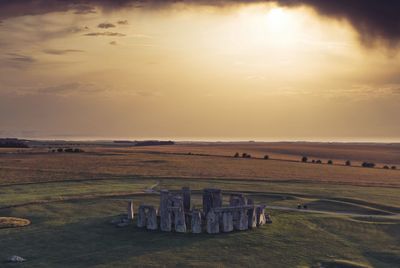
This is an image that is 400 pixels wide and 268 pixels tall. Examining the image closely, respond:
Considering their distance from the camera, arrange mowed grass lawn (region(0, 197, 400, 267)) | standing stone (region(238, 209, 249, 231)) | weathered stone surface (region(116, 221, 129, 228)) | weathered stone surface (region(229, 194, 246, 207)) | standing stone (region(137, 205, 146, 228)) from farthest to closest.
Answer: weathered stone surface (region(229, 194, 246, 207)) → standing stone (region(137, 205, 146, 228)) → weathered stone surface (region(116, 221, 129, 228)) → standing stone (region(238, 209, 249, 231)) → mowed grass lawn (region(0, 197, 400, 267))

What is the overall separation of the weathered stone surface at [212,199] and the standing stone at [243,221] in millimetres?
2712

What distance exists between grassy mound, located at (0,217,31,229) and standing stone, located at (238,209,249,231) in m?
13.1

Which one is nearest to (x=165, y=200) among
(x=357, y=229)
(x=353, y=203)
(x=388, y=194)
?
(x=357, y=229)

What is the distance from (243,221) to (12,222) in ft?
46.6

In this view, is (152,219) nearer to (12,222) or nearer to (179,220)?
(179,220)

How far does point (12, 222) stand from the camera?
31109 millimetres

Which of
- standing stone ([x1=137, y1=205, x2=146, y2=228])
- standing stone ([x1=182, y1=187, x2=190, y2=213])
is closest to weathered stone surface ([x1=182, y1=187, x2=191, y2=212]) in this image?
standing stone ([x1=182, y1=187, x2=190, y2=213])

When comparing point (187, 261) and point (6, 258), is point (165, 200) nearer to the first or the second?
point (187, 261)

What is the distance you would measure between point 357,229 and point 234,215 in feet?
25.0

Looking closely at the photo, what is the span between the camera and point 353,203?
40844mm

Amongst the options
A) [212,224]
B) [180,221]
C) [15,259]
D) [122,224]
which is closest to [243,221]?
[212,224]

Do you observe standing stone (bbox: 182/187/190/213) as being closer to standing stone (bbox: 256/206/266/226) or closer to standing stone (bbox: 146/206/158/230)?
standing stone (bbox: 146/206/158/230)

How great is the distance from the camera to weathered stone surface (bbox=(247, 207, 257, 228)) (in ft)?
99.6

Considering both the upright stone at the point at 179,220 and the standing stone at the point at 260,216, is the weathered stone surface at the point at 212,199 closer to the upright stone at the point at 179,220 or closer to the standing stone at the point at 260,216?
the standing stone at the point at 260,216
